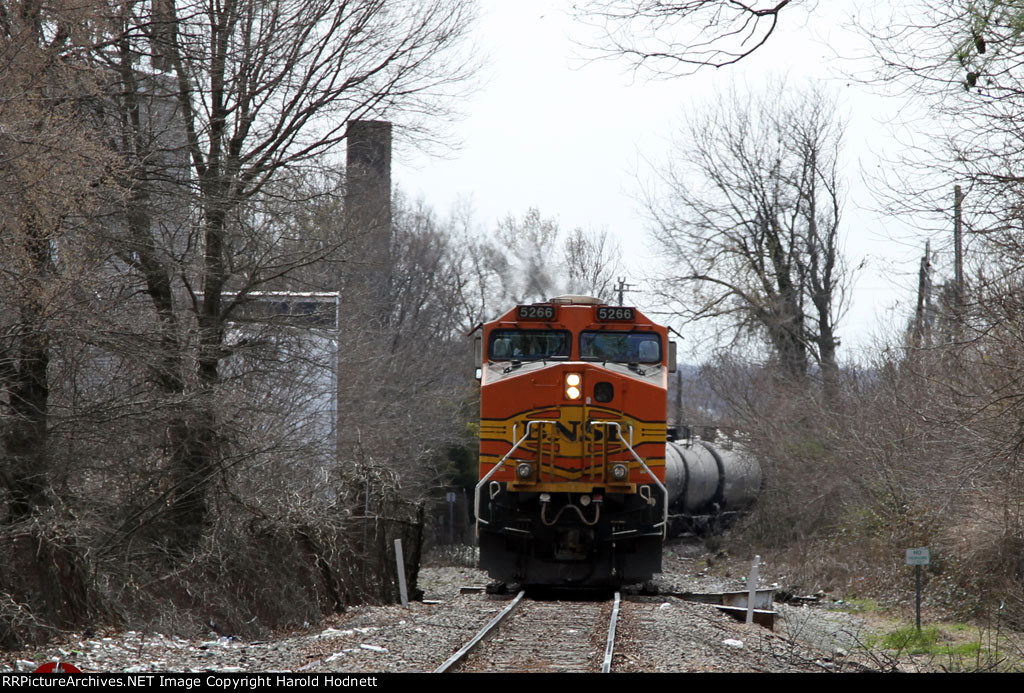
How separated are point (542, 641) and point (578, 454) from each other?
13.5 feet

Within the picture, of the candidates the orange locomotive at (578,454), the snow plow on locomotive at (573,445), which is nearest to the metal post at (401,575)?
the snow plow on locomotive at (573,445)

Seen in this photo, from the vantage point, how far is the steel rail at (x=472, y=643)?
8727mm

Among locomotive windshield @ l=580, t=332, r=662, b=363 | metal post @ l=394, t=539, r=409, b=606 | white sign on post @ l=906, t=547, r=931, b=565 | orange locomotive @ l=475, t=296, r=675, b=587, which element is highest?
locomotive windshield @ l=580, t=332, r=662, b=363

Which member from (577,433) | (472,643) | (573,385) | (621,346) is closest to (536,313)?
(621,346)

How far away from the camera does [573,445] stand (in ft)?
47.6

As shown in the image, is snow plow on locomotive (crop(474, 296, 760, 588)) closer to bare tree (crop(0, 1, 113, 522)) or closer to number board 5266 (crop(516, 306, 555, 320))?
number board 5266 (crop(516, 306, 555, 320))

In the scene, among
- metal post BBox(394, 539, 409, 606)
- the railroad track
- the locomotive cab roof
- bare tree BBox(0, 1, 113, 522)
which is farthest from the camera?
metal post BBox(394, 539, 409, 606)

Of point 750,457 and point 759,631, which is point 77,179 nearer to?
point 759,631

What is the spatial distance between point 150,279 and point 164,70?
2.81 metres

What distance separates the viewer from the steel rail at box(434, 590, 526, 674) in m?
8.73

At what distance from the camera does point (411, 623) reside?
12.4 meters

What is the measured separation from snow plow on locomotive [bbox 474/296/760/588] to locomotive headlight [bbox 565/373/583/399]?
1 centimetres

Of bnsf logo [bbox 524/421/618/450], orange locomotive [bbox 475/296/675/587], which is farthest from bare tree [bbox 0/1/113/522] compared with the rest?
bnsf logo [bbox 524/421/618/450]

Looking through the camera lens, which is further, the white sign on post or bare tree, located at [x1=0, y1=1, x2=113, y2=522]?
the white sign on post
